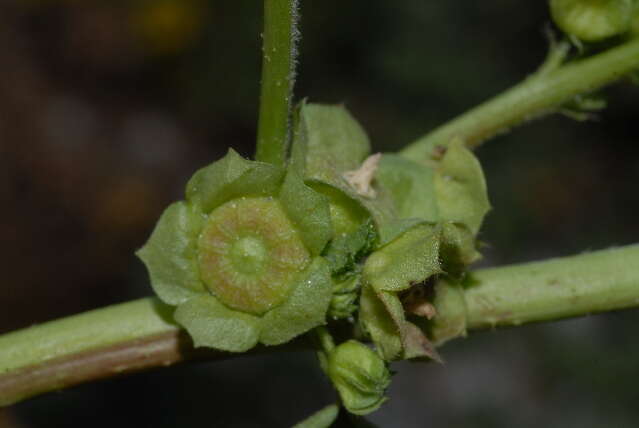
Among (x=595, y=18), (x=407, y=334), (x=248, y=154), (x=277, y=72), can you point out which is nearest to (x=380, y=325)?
(x=407, y=334)

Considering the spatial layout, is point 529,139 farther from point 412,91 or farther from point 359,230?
point 359,230

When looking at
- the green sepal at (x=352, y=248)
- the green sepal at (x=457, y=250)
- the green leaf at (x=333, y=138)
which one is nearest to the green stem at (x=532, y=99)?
the green leaf at (x=333, y=138)

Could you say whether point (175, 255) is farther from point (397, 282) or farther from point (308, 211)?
point (397, 282)

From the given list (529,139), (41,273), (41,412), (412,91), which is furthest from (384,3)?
(41,412)

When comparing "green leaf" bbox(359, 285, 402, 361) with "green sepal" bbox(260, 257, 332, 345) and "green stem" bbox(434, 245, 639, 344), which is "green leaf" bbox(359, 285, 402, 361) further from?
"green stem" bbox(434, 245, 639, 344)

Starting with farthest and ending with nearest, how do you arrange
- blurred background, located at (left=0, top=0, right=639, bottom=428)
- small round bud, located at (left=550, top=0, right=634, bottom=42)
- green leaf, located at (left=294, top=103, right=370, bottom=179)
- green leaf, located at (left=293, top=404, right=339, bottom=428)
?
blurred background, located at (left=0, top=0, right=639, bottom=428) → small round bud, located at (left=550, top=0, right=634, bottom=42) → green leaf, located at (left=294, top=103, right=370, bottom=179) → green leaf, located at (left=293, top=404, right=339, bottom=428)

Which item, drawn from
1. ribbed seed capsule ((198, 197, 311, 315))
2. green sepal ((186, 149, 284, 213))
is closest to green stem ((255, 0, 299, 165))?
green sepal ((186, 149, 284, 213))

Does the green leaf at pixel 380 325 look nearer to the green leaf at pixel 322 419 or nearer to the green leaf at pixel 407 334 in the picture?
the green leaf at pixel 407 334
